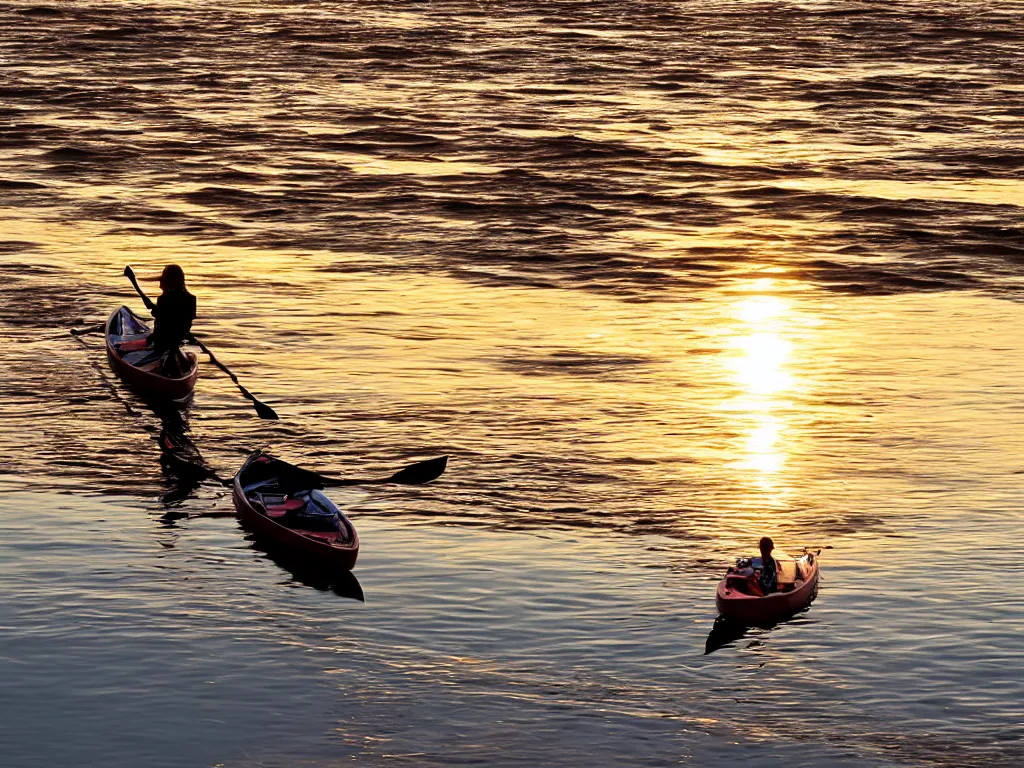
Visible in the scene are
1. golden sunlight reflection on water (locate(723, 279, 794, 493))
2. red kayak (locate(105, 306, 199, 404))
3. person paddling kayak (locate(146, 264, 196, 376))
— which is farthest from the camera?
red kayak (locate(105, 306, 199, 404))

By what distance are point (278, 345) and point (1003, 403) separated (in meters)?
16.1

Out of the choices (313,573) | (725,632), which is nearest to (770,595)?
(725,632)

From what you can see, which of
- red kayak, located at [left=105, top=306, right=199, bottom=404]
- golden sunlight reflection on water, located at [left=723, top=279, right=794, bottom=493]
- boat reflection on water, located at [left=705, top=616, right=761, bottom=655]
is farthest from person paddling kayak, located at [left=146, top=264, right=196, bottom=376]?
boat reflection on water, located at [left=705, top=616, right=761, bottom=655]

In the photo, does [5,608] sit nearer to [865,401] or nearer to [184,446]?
[184,446]

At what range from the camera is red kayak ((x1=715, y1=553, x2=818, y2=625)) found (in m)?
32.0

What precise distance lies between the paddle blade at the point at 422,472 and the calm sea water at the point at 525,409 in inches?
25.7

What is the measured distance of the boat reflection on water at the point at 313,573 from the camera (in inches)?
1332

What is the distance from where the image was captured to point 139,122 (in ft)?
255

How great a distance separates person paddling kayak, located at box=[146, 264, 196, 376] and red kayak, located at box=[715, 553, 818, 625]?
49.4ft

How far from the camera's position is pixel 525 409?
43.8 m

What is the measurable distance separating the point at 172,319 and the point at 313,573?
34.9 feet

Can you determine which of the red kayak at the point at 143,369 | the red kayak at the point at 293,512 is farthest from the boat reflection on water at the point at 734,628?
the red kayak at the point at 143,369

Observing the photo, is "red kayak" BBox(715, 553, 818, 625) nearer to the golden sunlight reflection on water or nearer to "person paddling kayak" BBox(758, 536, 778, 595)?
"person paddling kayak" BBox(758, 536, 778, 595)

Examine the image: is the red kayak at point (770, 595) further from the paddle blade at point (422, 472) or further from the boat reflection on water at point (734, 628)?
the paddle blade at point (422, 472)
